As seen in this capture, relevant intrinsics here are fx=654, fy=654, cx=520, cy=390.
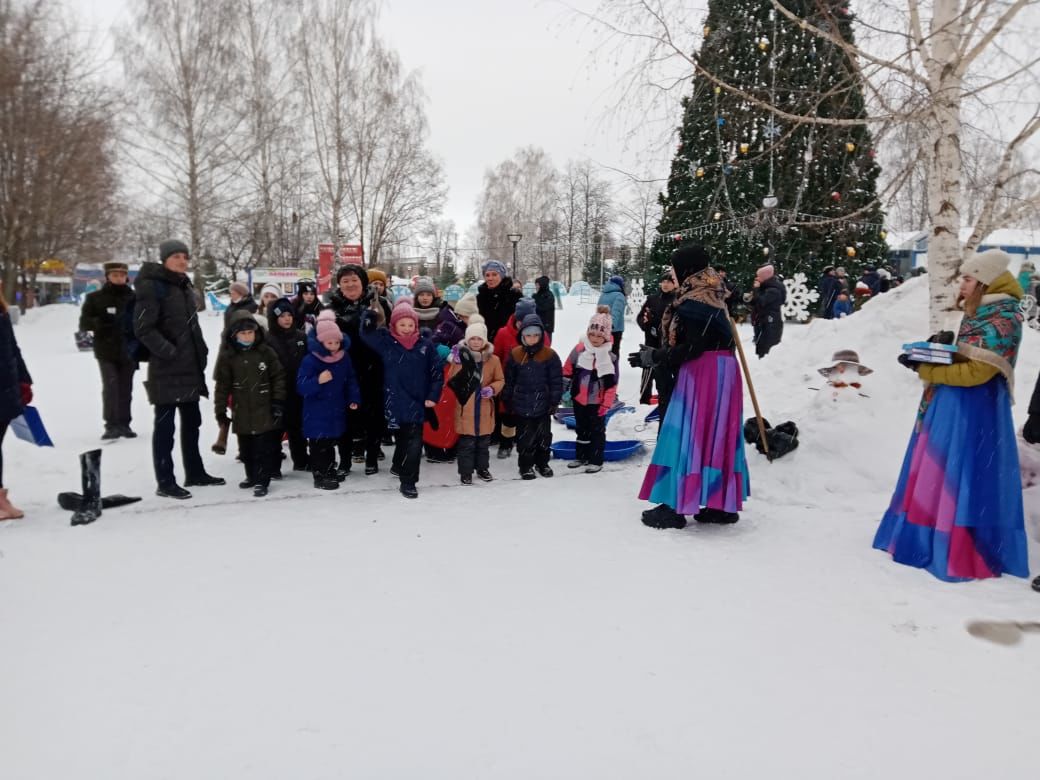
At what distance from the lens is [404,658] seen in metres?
2.87

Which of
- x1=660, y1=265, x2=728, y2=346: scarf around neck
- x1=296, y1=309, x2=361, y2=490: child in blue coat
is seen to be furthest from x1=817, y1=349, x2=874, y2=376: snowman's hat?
x1=296, y1=309, x2=361, y2=490: child in blue coat

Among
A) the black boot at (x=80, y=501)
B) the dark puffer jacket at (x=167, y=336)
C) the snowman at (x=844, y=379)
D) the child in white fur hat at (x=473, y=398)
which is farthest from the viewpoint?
the snowman at (x=844, y=379)

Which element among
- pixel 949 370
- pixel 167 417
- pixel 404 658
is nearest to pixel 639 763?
pixel 404 658

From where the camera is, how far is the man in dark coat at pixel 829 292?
14578mm

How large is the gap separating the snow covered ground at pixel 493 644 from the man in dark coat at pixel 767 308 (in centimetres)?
548

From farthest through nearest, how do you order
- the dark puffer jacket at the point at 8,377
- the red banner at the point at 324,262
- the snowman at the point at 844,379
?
the red banner at the point at 324,262 → the snowman at the point at 844,379 → the dark puffer jacket at the point at 8,377

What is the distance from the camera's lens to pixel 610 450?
6410 millimetres

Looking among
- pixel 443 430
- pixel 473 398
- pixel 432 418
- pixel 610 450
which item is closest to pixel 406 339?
pixel 473 398

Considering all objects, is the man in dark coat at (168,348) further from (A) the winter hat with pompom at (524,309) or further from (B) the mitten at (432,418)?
(A) the winter hat with pompom at (524,309)

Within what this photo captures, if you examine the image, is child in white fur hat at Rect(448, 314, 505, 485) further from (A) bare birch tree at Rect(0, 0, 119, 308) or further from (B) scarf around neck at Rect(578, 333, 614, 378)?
(A) bare birch tree at Rect(0, 0, 119, 308)

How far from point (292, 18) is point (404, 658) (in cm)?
2806

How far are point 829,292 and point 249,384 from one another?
13.4 m

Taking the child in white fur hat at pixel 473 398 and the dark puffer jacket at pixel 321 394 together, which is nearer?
the dark puffer jacket at pixel 321 394

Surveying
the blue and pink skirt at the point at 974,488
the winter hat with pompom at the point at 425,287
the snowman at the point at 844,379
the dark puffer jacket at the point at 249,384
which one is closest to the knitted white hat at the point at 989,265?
the blue and pink skirt at the point at 974,488
